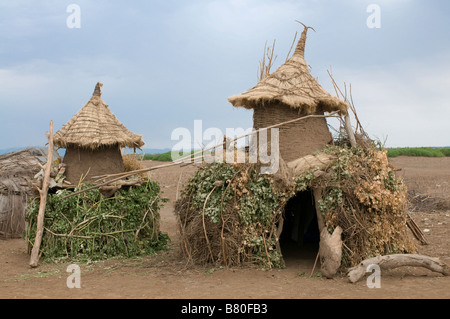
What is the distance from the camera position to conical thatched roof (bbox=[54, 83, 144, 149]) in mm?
9141

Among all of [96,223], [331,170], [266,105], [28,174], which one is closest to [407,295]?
[331,170]

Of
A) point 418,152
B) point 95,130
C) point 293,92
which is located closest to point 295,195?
point 293,92

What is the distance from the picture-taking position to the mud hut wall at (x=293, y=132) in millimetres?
8094

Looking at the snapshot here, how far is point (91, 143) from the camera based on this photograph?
9.05 metres

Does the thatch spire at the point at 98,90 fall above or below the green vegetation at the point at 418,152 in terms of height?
above

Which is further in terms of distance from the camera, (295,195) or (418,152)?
(418,152)

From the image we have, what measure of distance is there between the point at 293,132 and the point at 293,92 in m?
0.71

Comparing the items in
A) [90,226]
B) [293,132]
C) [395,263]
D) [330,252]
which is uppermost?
[293,132]

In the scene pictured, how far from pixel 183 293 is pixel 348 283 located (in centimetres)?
237

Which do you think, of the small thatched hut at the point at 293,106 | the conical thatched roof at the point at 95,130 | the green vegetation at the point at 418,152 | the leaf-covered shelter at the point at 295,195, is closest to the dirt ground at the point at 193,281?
the leaf-covered shelter at the point at 295,195

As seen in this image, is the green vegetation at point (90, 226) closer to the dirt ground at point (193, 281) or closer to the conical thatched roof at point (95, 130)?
the dirt ground at point (193, 281)

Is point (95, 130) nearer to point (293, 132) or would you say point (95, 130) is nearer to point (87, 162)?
point (87, 162)

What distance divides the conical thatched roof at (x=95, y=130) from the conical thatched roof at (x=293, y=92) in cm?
253

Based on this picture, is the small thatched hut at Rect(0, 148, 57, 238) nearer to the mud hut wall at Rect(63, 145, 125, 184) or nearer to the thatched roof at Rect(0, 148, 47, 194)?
the thatched roof at Rect(0, 148, 47, 194)
